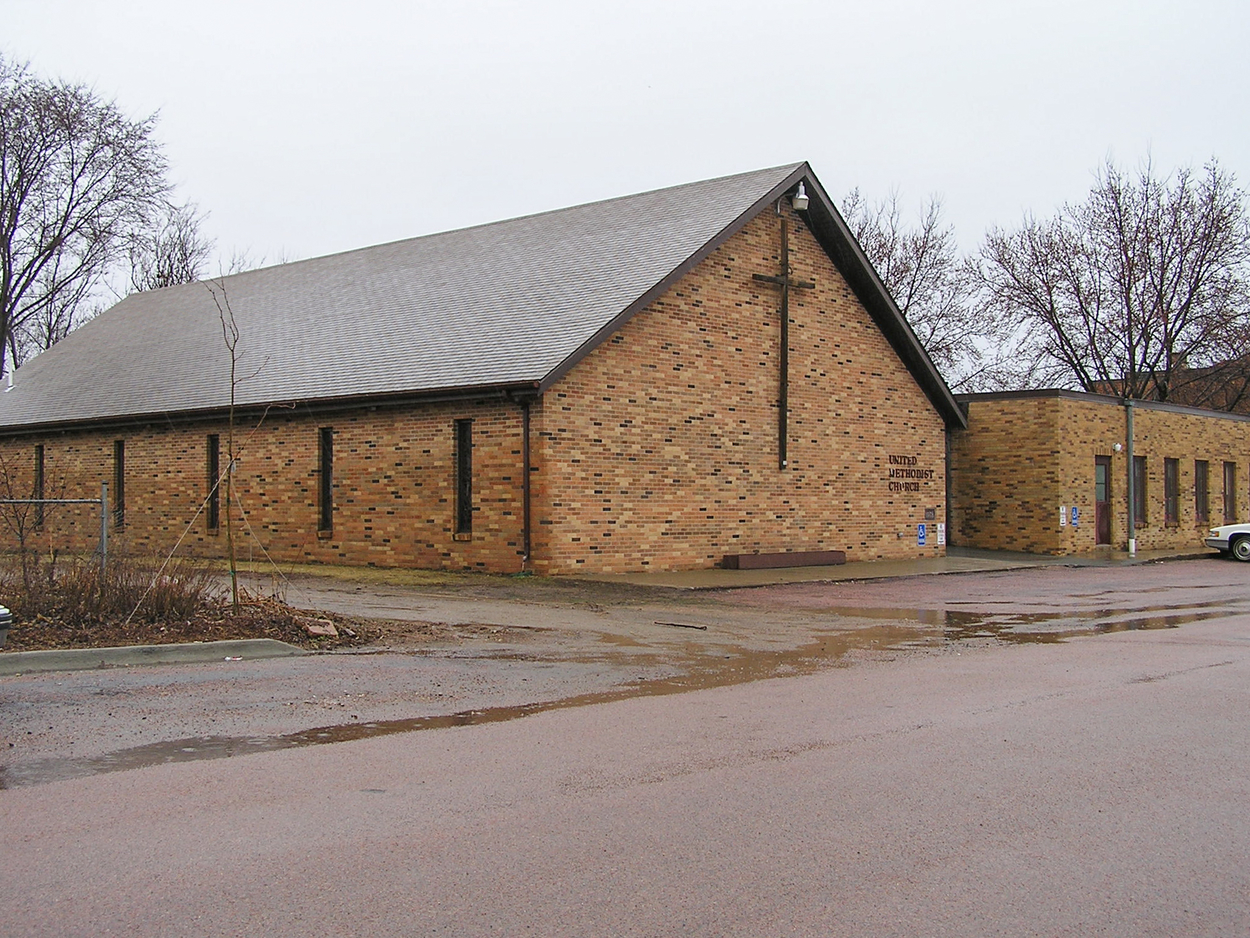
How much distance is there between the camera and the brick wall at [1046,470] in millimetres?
32688

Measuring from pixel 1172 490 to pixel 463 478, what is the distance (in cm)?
2599

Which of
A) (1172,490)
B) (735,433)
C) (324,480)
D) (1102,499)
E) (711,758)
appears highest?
(735,433)

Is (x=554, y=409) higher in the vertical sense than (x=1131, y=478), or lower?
higher

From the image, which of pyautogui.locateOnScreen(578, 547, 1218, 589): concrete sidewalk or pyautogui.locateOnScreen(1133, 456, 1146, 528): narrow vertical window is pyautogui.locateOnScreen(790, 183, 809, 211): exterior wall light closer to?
pyautogui.locateOnScreen(578, 547, 1218, 589): concrete sidewalk

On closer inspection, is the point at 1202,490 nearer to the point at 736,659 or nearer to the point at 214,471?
the point at 214,471

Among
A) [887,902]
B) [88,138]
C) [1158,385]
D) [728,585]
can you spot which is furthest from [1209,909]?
[1158,385]

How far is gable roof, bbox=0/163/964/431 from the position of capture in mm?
22969

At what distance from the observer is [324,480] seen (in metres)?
25.0

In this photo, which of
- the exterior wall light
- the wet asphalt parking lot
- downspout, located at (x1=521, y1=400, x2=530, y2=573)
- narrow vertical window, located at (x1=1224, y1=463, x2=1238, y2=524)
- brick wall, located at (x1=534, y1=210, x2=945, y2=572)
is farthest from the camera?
narrow vertical window, located at (x1=1224, y1=463, x2=1238, y2=524)

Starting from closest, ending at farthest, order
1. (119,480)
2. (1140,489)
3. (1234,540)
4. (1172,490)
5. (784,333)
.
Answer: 1. (784,333)
2. (119,480)
3. (1234,540)
4. (1140,489)
5. (1172,490)

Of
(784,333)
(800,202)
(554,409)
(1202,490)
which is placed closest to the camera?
(554,409)

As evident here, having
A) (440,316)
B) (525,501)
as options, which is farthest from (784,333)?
(525,501)

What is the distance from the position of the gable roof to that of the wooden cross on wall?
1304mm

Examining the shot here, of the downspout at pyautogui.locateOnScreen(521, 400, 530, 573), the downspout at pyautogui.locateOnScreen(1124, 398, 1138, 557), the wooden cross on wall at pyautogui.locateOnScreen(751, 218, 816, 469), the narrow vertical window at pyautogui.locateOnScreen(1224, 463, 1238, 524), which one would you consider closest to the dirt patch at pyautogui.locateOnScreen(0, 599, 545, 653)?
the downspout at pyautogui.locateOnScreen(521, 400, 530, 573)
